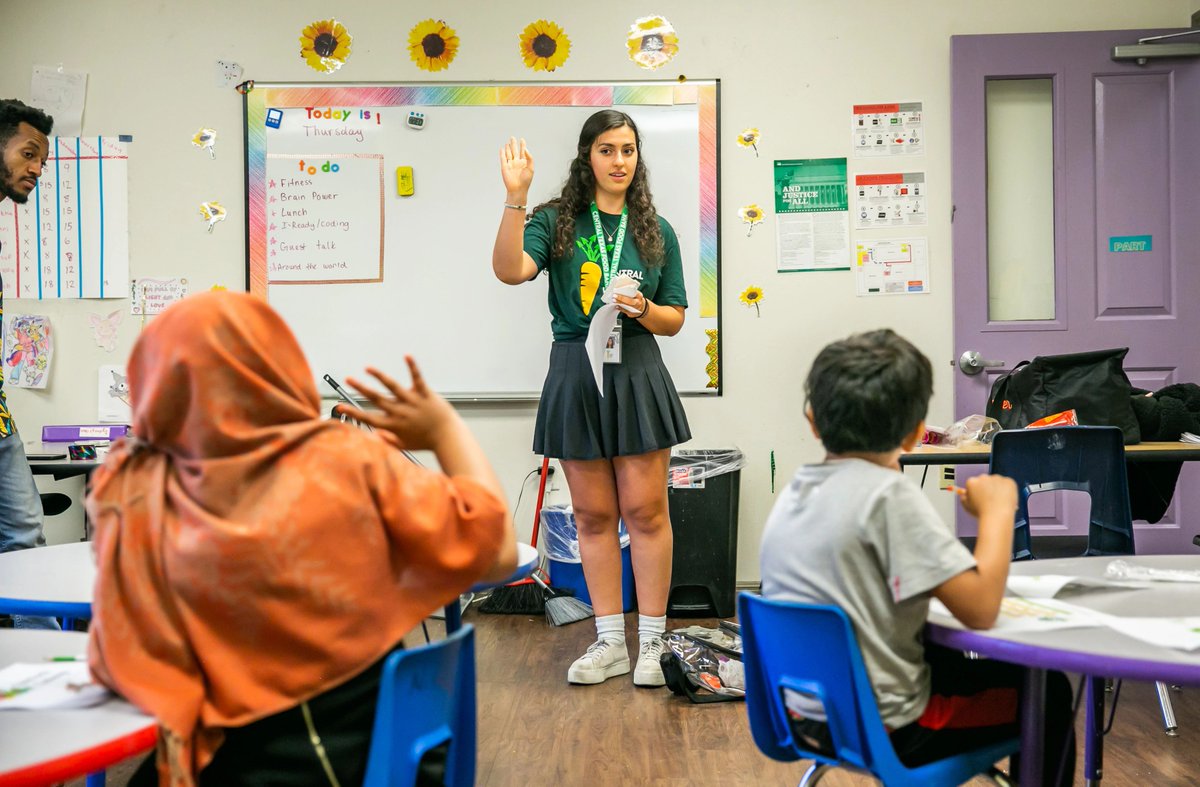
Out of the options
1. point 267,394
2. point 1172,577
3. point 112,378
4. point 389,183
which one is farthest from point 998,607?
point 112,378

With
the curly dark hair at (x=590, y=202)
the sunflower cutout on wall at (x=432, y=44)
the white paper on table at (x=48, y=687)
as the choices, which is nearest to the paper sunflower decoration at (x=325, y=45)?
the sunflower cutout on wall at (x=432, y=44)

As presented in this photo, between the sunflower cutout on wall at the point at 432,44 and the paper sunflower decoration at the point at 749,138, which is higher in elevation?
the sunflower cutout on wall at the point at 432,44

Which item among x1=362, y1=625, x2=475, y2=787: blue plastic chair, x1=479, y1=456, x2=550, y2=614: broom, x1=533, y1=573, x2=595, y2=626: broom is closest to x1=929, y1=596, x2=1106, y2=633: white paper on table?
x1=362, y1=625, x2=475, y2=787: blue plastic chair

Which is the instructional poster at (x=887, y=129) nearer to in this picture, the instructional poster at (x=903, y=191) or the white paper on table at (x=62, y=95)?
the instructional poster at (x=903, y=191)

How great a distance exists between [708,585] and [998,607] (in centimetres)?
258

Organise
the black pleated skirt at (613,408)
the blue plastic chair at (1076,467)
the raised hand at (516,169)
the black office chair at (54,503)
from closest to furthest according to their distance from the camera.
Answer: the blue plastic chair at (1076,467) → the raised hand at (516,169) → the black pleated skirt at (613,408) → the black office chair at (54,503)

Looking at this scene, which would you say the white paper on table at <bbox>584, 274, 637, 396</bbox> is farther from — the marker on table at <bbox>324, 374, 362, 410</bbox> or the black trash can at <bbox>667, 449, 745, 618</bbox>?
the marker on table at <bbox>324, 374, 362, 410</bbox>

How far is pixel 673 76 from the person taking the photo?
399cm

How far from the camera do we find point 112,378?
4.09 m

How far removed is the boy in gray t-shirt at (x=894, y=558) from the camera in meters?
1.23

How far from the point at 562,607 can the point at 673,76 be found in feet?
6.83

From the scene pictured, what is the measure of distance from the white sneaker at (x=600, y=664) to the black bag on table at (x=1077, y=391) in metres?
1.37

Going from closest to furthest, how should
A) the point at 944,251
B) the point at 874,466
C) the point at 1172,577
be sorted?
the point at 874,466 < the point at 1172,577 < the point at 944,251

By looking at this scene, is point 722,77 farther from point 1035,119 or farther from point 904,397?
point 904,397
